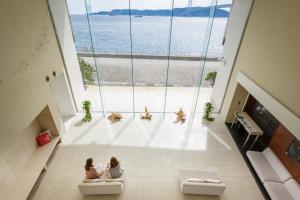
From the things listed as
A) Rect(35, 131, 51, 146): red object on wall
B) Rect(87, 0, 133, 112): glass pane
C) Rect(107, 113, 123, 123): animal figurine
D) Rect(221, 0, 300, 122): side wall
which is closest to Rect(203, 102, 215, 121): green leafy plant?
Rect(221, 0, 300, 122): side wall

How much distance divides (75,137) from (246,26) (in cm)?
749

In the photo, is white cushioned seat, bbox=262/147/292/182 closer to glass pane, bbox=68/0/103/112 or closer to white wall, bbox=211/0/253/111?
white wall, bbox=211/0/253/111

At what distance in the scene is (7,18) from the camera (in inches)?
162

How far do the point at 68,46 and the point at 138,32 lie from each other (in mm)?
2902

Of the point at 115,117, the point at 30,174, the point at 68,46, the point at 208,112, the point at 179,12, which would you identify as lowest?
the point at 115,117

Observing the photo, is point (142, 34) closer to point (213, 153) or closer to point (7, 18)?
point (7, 18)

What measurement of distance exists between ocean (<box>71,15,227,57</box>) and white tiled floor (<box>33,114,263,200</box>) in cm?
314

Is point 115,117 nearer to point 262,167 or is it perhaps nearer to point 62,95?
point 62,95

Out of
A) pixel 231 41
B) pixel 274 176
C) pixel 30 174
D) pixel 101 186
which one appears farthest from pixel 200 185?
pixel 231 41

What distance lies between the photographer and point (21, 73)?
453 cm

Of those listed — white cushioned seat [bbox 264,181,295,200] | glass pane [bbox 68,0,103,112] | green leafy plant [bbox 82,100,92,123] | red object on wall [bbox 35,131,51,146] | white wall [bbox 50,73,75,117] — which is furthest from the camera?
green leafy plant [bbox 82,100,92,123]

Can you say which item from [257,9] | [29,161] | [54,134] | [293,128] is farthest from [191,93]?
[29,161]

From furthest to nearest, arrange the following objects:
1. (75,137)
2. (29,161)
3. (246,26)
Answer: (75,137)
(246,26)
(29,161)

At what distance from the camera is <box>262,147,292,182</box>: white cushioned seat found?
4974mm
